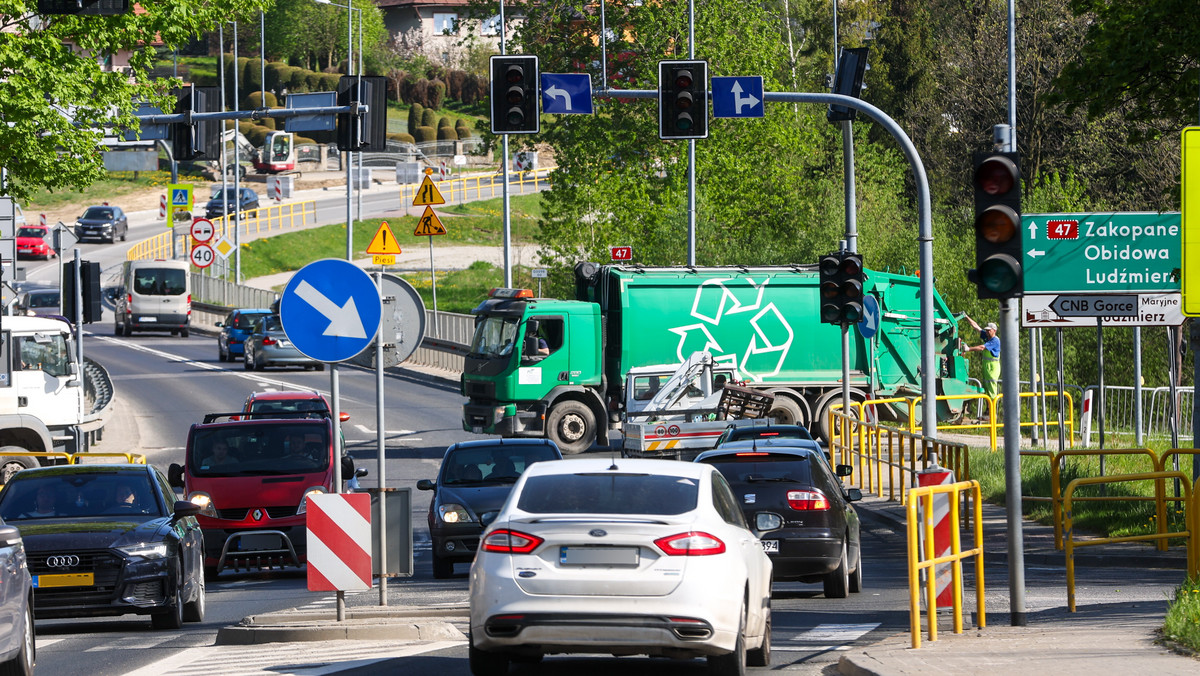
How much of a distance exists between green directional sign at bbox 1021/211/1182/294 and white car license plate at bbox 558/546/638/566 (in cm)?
1316

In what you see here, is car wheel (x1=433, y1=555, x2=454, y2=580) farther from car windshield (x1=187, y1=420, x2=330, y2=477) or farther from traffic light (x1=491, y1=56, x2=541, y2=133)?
traffic light (x1=491, y1=56, x2=541, y2=133)

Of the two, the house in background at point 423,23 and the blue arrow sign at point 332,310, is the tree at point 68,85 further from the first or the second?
the house in background at point 423,23

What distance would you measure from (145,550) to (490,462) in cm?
540

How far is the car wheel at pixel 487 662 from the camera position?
31.5 feet

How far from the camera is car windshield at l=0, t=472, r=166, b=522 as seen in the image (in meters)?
14.1

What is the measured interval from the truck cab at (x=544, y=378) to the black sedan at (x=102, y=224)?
53.7 metres

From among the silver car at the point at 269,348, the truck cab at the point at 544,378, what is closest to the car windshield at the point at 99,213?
the silver car at the point at 269,348

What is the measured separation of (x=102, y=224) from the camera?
80.2m

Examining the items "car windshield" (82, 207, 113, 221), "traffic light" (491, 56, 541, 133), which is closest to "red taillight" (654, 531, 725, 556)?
"traffic light" (491, 56, 541, 133)

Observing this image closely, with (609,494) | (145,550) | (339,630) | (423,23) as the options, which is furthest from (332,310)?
(423,23)

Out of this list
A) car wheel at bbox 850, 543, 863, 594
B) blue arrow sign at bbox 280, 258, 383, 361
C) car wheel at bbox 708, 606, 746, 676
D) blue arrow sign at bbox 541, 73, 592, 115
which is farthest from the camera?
blue arrow sign at bbox 541, 73, 592, 115

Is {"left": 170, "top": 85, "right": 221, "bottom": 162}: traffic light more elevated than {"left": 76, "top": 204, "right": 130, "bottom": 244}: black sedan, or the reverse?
{"left": 76, "top": 204, "right": 130, "bottom": 244}: black sedan

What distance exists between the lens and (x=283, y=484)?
1730cm

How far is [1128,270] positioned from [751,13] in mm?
30524
